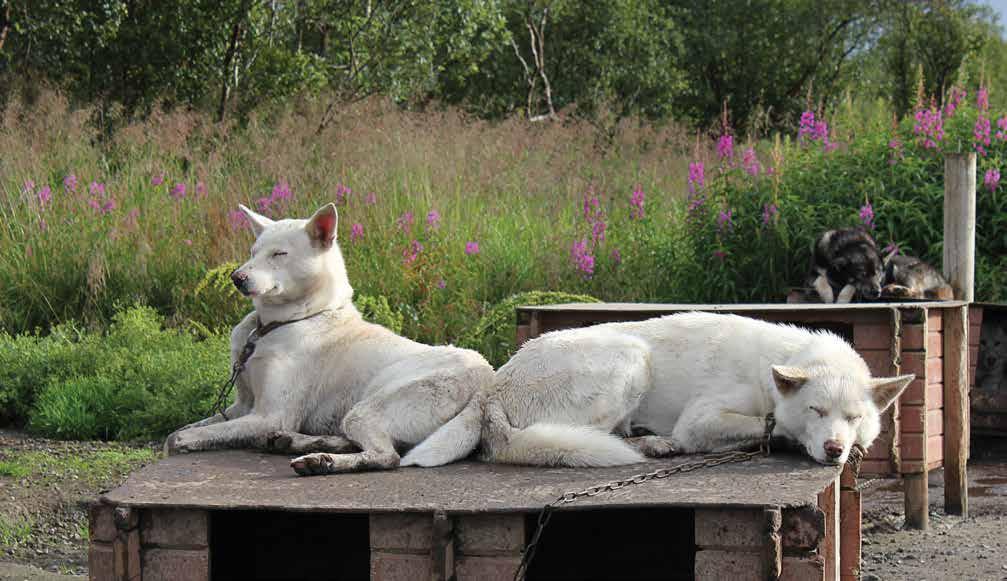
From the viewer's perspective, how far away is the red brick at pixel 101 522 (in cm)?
326

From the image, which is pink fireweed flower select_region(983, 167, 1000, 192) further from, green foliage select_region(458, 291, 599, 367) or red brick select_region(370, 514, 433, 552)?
red brick select_region(370, 514, 433, 552)

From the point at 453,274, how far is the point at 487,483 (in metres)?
5.35

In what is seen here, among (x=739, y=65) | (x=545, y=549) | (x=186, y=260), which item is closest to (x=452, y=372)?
(x=545, y=549)

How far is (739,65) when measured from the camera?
27.2 metres

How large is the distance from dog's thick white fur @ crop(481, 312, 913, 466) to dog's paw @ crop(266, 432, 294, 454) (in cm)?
72

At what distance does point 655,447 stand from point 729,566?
35.9 inches

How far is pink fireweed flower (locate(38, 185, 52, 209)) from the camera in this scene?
30.8 feet

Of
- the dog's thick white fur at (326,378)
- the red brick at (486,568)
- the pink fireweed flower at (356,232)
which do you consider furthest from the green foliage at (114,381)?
the red brick at (486,568)

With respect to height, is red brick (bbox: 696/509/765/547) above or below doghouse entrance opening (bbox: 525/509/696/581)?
above

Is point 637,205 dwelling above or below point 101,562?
above

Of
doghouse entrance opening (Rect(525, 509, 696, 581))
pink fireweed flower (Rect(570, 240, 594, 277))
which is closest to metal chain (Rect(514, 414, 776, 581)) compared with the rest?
doghouse entrance opening (Rect(525, 509, 696, 581))

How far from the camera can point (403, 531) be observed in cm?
316

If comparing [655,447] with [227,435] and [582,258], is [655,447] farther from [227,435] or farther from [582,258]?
[582,258]

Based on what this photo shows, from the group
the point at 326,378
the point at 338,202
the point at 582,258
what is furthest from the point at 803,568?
the point at 338,202
